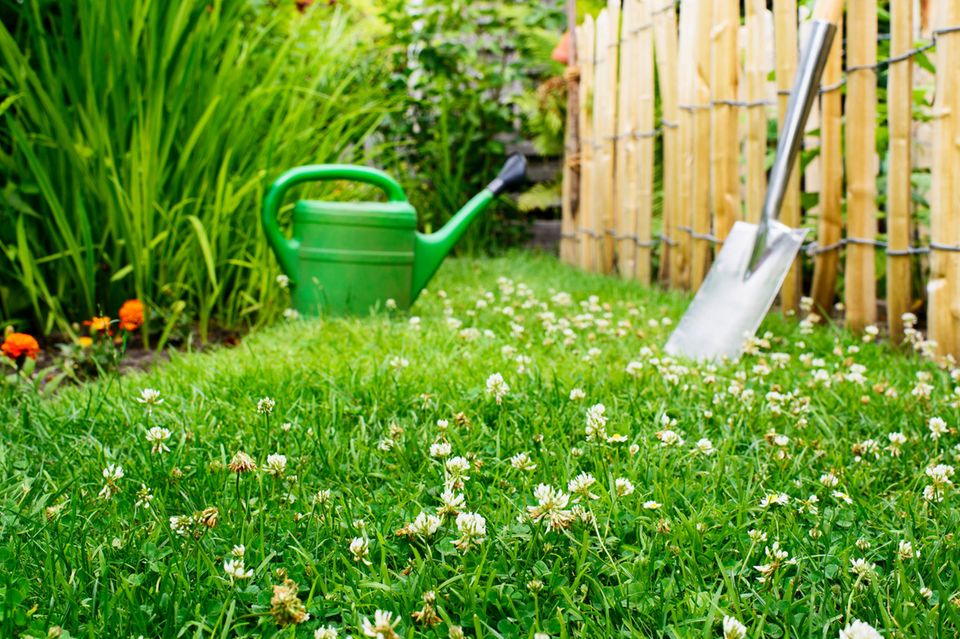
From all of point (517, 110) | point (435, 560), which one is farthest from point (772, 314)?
point (517, 110)

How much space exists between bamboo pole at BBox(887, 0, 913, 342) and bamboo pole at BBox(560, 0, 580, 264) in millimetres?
2719

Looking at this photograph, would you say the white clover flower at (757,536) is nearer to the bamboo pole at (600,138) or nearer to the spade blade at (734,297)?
the spade blade at (734,297)

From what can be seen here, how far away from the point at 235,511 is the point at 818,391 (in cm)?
123

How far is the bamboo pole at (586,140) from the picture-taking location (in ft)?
16.0

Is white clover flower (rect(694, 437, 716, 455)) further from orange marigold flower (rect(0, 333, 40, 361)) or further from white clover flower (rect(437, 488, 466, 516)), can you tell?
orange marigold flower (rect(0, 333, 40, 361))

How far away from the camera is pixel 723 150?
3244 mm

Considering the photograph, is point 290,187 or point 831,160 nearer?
point 831,160

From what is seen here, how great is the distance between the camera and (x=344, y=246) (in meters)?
2.91

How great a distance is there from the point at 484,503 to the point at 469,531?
0.23 m

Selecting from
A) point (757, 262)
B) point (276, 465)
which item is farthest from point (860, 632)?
point (757, 262)

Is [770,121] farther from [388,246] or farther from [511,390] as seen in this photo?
[511,390]

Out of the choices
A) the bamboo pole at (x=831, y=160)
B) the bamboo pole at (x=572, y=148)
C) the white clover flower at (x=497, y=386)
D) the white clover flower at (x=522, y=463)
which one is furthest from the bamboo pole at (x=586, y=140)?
the white clover flower at (x=522, y=463)

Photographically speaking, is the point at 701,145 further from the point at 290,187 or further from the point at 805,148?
the point at 290,187

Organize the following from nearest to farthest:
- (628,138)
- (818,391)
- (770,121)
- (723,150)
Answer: (818,391) < (723,150) < (770,121) < (628,138)
